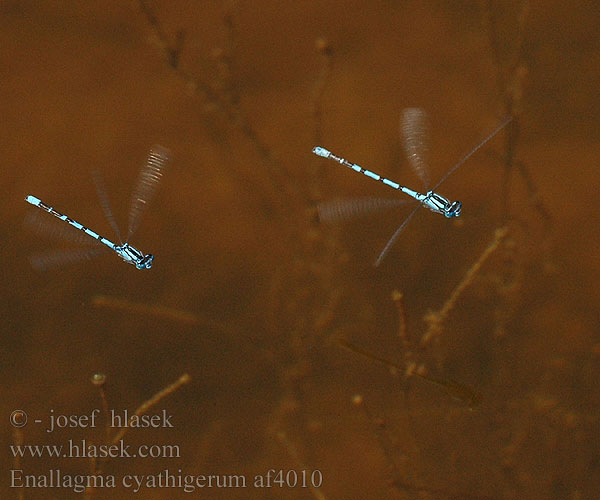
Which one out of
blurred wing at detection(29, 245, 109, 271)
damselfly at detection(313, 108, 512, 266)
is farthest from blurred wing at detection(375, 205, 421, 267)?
blurred wing at detection(29, 245, 109, 271)

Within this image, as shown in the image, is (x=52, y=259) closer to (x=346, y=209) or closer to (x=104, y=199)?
(x=104, y=199)

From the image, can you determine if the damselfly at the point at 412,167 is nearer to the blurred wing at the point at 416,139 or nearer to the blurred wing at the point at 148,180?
the blurred wing at the point at 416,139

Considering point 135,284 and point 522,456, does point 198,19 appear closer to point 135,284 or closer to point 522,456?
point 135,284

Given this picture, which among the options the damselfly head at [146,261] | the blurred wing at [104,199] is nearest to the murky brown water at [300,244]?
the blurred wing at [104,199]

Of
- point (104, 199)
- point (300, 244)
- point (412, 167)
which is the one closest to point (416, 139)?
point (412, 167)

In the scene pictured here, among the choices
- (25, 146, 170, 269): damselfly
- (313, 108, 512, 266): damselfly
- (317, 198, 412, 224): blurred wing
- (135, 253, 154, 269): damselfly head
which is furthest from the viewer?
(317, 198, 412, 224): blurred wing

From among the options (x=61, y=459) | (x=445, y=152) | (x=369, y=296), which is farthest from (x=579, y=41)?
(x=61, y=459)

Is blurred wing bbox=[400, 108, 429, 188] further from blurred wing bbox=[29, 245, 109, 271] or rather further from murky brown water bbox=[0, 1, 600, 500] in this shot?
blurred wing bbox=[29, 245, 109, 271]
